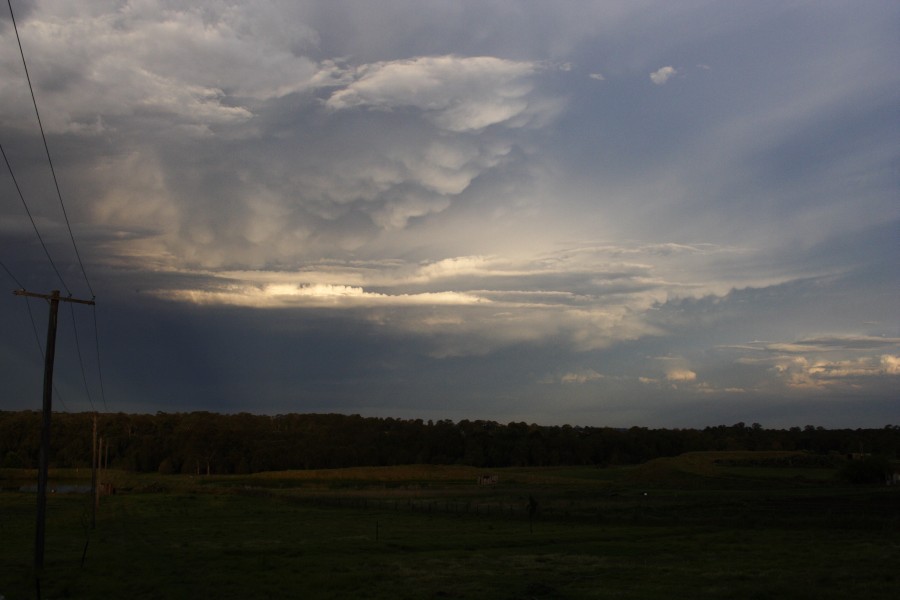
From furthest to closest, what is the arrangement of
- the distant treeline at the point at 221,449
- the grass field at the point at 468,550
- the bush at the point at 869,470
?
the distant treeline at the point at 221,449
the bush at the point at 869,470
the grass field at the point at 468,550

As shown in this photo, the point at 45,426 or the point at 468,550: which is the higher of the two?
the point at 45,426

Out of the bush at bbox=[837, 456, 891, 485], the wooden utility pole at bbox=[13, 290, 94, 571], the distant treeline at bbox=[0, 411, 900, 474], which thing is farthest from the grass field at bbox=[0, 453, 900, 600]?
the distant treeline at bbox=[0, 411, 900, 474]

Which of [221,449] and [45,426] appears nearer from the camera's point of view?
[45,426]

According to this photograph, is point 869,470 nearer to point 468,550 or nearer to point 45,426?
point 468,550

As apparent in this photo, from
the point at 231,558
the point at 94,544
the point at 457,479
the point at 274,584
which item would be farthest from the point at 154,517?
the point at 457,479

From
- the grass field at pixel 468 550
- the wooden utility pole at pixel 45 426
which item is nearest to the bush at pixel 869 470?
the grass field at pixel 468 550

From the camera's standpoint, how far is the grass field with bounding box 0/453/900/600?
80.7 feet

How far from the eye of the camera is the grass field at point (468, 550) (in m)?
24.6

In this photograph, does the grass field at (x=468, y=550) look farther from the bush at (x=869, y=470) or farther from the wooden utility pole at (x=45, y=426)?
the bush at (x=869, y=470)

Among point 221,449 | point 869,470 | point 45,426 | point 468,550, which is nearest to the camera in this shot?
point 45,426

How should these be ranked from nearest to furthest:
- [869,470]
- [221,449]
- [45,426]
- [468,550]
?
[45,426] → [468,550] → [869,470] → [221,449]

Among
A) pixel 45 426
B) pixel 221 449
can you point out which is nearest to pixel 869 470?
pixel 45 426

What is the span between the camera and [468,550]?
118 feet

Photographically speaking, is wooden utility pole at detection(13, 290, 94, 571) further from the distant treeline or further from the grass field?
the distant treeline
